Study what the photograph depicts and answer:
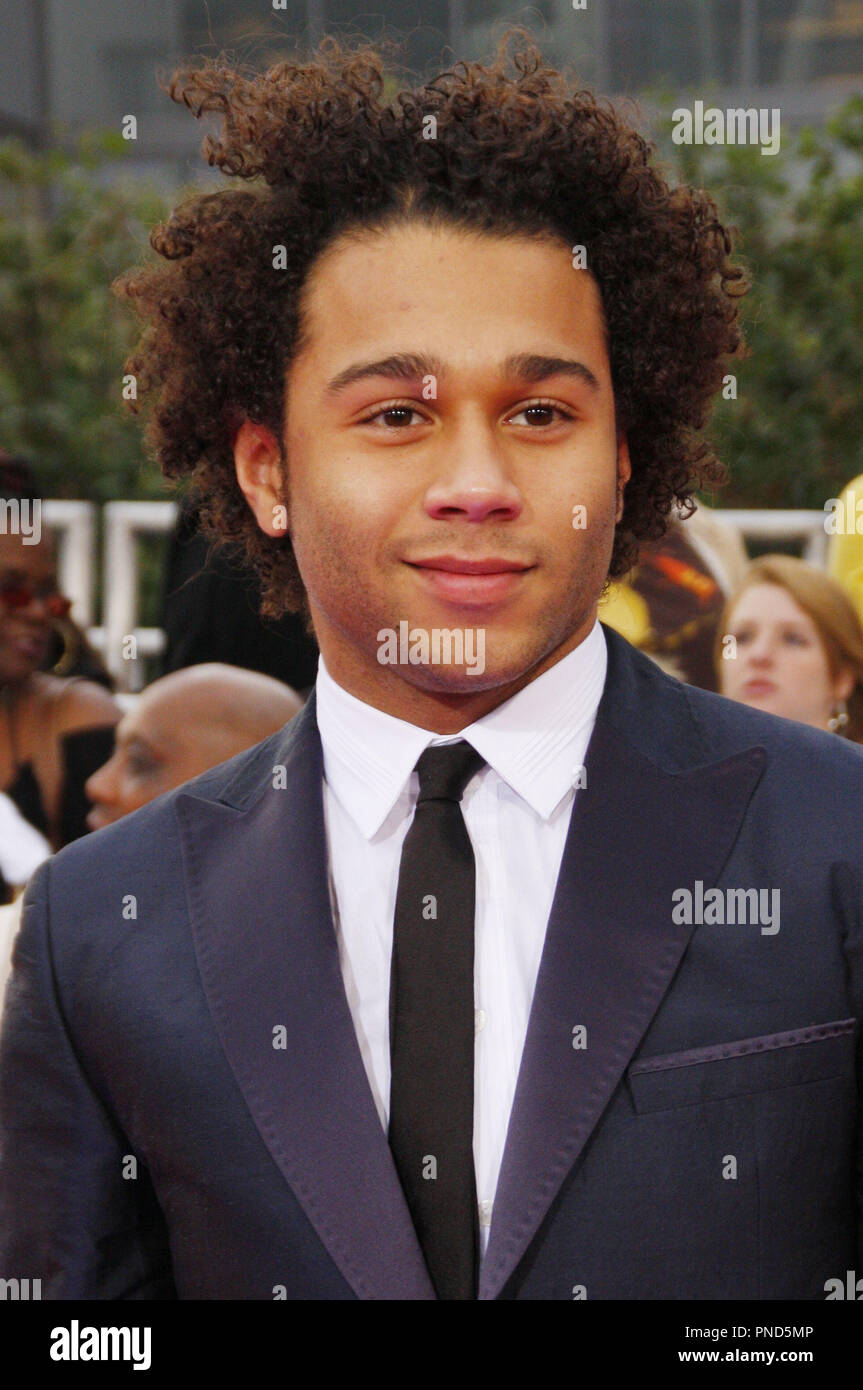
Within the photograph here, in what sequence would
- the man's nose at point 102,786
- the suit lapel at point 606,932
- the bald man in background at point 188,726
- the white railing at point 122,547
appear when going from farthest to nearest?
1. the white railing at point 122,547
2. the man's nose at point 102,786
3. the bald man in background at point 188,726
4. the suit lapel at point 606,932

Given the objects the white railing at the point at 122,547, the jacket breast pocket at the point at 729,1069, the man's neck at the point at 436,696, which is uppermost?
the white railing at the point at 122,547

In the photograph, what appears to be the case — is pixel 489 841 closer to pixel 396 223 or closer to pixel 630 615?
pixel 396 223

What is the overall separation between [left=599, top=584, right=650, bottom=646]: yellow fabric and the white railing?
34cm

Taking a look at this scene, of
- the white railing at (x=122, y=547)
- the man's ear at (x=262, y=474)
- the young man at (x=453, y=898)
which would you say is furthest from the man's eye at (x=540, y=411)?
the white railing at (x=122, y=547)

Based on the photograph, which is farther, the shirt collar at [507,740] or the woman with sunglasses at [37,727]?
the woman with sunglasses at [37,727]

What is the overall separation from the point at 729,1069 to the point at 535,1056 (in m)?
0.19

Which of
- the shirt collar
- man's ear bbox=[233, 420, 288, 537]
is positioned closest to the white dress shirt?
the shirt collar

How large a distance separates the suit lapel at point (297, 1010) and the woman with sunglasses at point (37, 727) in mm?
1486

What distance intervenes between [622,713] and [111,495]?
418 cm

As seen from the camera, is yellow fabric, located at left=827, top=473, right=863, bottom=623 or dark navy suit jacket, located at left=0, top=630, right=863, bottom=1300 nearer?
dark navy suit jacket, located at left=0, top=630, right=863, bottom=1300

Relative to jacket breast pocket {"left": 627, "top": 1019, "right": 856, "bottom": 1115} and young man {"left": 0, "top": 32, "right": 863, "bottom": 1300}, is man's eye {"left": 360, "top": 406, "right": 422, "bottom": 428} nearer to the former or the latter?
young man {"left": 0, "top": 32, "right": 863, "bottom": 1300}

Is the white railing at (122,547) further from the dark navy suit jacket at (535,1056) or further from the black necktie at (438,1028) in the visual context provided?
the black necktie at (438,1028)

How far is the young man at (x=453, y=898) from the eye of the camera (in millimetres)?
1499

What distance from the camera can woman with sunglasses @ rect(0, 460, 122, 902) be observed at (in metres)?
3.16
